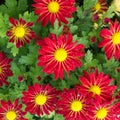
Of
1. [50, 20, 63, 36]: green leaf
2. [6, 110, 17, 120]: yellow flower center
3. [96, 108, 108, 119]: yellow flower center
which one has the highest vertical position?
[50, 20, 63, 36]: green leaf

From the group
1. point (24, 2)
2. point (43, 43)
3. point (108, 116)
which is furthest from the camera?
point (24, 2)

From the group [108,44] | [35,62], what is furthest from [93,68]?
[35,62]

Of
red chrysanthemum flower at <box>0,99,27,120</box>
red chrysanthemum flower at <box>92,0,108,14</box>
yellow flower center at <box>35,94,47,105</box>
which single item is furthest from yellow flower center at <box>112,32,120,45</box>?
red chrysanthemum flower at <box>0,99,27,120</box>

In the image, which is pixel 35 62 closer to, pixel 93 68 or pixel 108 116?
pixel 93 68

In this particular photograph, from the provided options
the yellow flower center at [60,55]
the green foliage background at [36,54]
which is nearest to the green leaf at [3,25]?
the green foliage background at [36,54]

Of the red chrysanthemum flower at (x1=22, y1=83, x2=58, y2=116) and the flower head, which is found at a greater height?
the flower head

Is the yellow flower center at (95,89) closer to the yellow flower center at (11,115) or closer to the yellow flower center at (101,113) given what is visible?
the yellow flower center at (101,113)

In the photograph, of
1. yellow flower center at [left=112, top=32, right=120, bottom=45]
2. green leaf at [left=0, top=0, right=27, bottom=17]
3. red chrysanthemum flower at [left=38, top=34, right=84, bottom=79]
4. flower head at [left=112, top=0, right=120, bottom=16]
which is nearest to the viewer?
red chrysanthemum flower at [left=38, top=34, right=84, bottom=79]

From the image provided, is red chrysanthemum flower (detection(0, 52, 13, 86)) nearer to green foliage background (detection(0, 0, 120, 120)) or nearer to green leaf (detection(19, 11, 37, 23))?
green foliage background (detection(0, 0, 120, 120))
